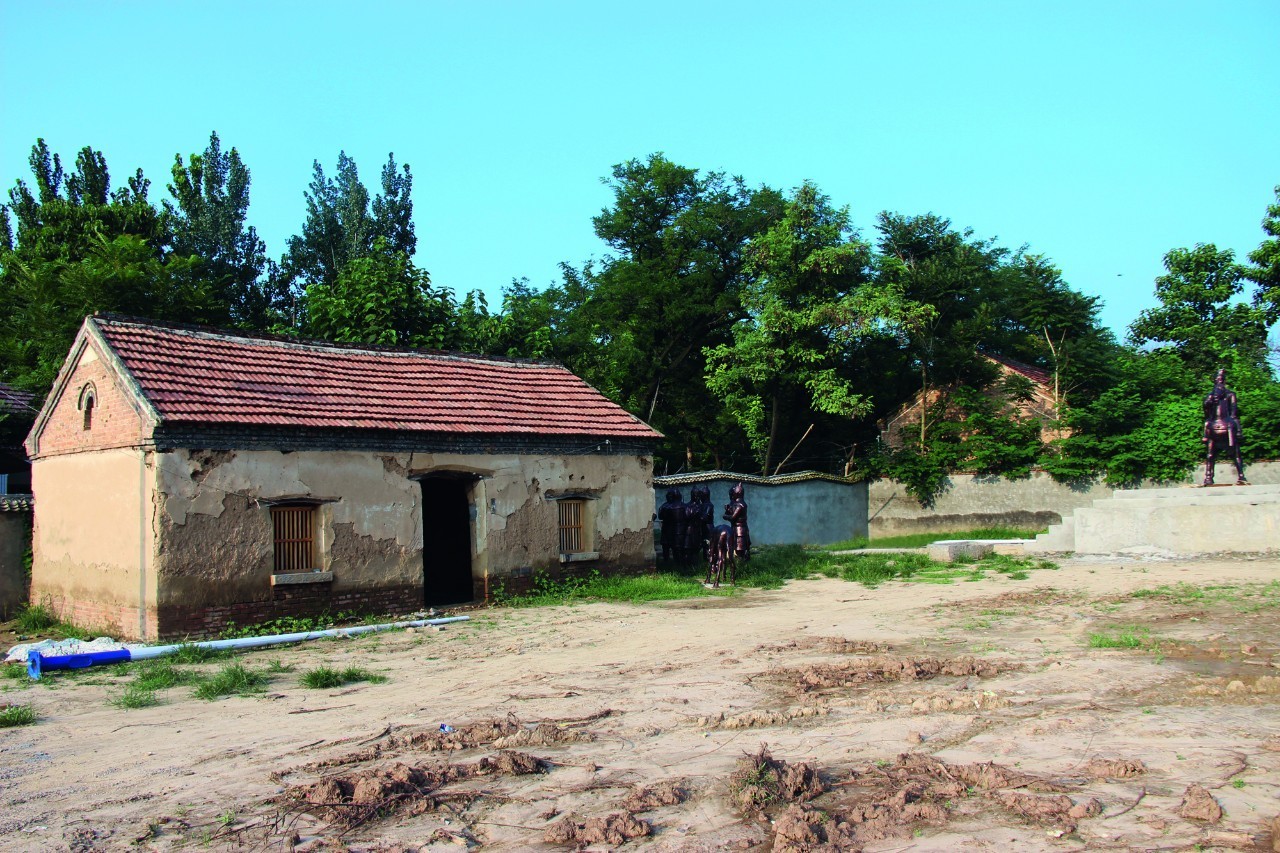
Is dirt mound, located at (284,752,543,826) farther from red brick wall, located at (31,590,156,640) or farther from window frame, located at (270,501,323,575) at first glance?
window frame, located at (270,501,323,575)

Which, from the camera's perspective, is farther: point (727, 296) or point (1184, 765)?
point (727, 296)

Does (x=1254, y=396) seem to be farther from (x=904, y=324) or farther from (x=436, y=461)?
(x=436, y=461)

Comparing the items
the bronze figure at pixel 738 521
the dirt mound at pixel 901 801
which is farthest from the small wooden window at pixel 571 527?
the dirt mound at pixel 901 801

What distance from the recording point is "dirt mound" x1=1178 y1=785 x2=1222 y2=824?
5047mm

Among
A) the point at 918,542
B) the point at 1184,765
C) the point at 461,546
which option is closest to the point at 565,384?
the point at 461,546

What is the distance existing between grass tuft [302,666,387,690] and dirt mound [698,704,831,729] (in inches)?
153

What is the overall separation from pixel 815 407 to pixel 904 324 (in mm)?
3566

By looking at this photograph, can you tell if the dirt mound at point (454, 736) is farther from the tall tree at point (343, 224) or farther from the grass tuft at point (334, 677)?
the tall tree at point (343, 224)

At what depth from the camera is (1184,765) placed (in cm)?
597

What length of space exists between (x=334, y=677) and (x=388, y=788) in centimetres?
410

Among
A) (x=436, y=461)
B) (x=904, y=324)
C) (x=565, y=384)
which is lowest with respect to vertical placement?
(x=436, y=461)

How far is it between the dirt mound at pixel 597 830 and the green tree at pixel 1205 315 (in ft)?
96.3

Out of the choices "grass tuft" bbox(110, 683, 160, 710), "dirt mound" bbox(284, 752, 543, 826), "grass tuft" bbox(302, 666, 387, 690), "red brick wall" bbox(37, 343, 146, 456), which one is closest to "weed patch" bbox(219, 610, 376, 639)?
"red brick wall" bbox(37, 343, 146, 456)

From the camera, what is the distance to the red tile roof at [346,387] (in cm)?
1377
